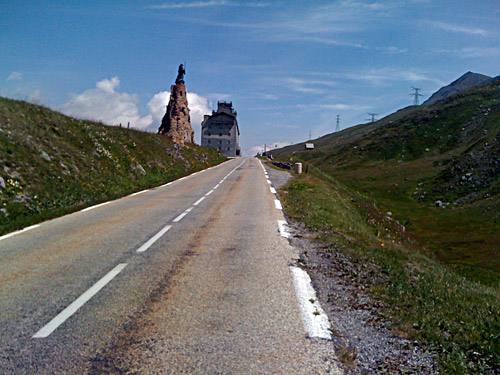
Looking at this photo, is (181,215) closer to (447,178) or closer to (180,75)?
(447,178)

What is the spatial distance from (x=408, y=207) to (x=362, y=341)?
3563 centimetres

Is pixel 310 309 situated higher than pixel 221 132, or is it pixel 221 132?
pixel 221 132

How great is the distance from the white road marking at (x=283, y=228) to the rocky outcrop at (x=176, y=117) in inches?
1673

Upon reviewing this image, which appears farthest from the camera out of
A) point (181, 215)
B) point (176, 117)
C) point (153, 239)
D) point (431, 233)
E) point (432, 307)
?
point (176, 117)

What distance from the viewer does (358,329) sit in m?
4.64

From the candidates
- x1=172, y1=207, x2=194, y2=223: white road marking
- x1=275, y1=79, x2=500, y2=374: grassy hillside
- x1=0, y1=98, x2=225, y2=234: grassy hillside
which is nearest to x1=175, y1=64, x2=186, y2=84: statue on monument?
x1=0, y1=98, x2=225, y2=234: grassy hillside

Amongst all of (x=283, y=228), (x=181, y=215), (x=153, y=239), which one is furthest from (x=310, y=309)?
(x=181, y=215)

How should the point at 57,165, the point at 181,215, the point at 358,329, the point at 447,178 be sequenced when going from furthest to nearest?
the point at 447,178 → the point at 57,165 → the point at 181,215 → the point at 358,329

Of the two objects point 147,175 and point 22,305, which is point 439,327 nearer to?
point 22,305

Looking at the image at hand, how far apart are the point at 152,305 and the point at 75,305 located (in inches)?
40.8

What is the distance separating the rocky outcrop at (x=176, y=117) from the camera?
53.0m

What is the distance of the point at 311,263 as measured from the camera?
24.8 feet

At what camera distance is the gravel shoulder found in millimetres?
3809

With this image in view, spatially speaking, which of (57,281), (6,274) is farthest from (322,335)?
(6,274)
